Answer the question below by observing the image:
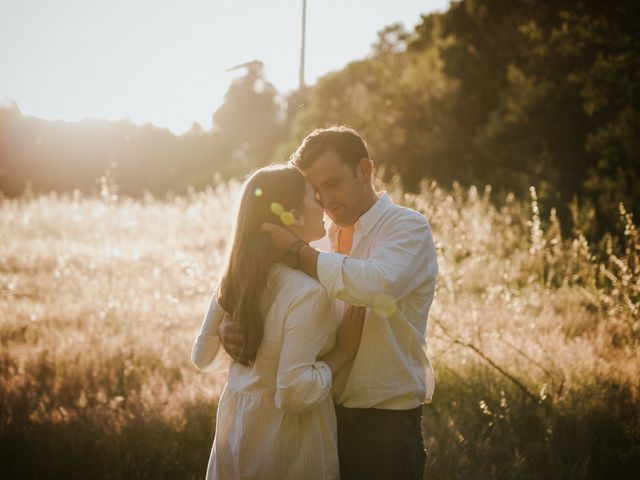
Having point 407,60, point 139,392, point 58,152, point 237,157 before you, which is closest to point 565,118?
point 407,60

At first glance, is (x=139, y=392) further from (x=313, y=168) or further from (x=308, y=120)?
(x=308, y=120)

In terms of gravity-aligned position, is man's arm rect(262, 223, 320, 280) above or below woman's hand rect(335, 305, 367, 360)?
above

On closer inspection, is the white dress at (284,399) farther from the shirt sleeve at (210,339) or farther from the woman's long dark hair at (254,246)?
the shirt sleeve at (210,339)

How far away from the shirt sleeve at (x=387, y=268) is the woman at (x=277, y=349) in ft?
0.30

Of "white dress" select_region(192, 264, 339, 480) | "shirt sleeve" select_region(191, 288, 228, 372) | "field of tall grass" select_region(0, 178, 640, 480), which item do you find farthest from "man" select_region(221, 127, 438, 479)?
"field of tall grass" select_region(0, 178, 640, 480)

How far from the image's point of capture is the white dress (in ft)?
6.89

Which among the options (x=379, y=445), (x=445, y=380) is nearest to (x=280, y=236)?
Answer: (x=379, y=445)

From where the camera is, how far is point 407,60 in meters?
21.1

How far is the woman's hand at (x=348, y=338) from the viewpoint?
7.70 ft

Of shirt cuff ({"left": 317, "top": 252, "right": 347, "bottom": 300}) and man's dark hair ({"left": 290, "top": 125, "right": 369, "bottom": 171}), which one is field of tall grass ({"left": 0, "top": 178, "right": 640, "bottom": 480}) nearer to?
man's dark hair ({"left": 290, "top": 125, "right": 369, "bottom": 171})

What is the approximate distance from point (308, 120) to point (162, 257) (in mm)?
13093

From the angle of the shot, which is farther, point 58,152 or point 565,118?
point 58,152

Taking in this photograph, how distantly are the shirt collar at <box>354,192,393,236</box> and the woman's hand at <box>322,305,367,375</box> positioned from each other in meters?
0.44

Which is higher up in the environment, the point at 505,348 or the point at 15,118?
the point at 15,118
